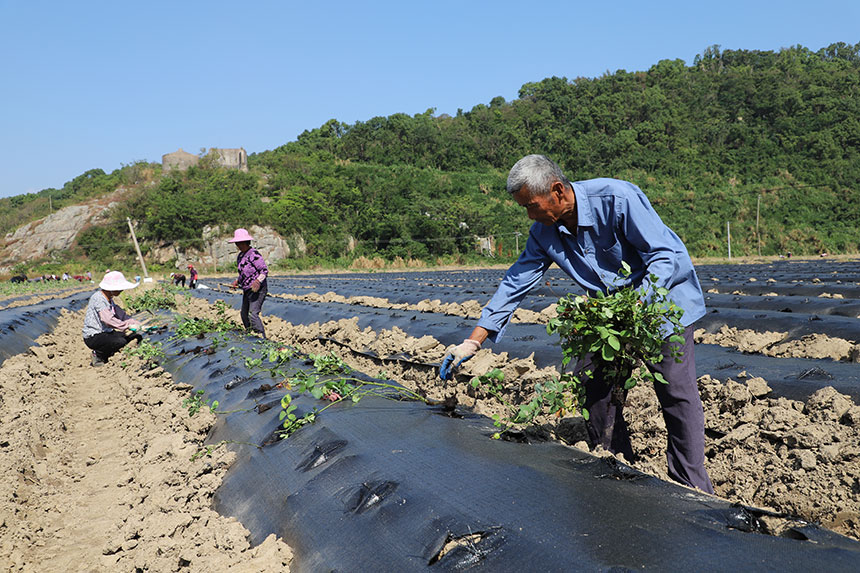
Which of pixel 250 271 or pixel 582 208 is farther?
pixel 250 271

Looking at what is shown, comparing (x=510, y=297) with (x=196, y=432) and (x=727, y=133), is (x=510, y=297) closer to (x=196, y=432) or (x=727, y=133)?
(x=196, y=432)

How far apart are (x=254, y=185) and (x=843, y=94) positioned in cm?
4831

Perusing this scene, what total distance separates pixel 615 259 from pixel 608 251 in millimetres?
54

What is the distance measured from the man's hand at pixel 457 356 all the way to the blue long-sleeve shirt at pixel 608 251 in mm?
162

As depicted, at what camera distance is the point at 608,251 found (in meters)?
2.61

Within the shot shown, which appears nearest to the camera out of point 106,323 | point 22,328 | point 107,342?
point 106,323

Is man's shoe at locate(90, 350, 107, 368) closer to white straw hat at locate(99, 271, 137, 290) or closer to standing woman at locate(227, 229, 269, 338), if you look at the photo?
white straw hat at locate(99, 271, 137, 290)

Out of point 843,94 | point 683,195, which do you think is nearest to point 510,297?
point 683,195

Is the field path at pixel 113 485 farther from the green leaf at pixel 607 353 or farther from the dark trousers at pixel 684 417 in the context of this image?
the dark trousers at pixel 684 417

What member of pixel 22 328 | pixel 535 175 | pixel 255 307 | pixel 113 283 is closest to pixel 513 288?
pixel 535 175

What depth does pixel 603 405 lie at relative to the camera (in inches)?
108

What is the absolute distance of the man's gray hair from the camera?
2410 mm

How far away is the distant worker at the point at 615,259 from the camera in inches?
95.3

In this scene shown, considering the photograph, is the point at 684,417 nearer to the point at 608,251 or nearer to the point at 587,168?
the point at 608,251
